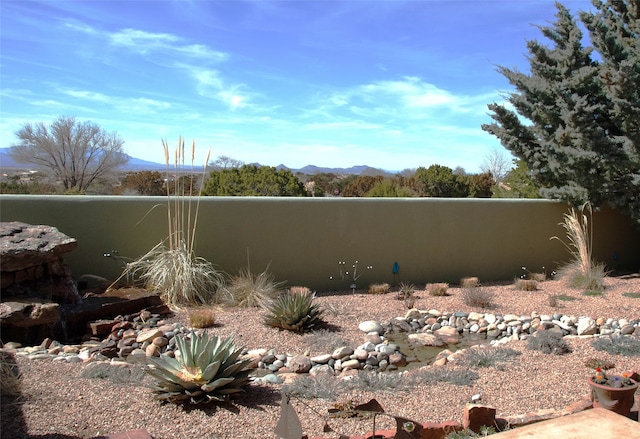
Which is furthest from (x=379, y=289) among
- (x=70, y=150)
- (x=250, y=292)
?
(x=70, y=150)

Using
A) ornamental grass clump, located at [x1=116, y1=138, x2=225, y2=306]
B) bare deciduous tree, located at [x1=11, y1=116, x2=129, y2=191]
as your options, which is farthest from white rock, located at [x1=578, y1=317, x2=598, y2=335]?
bare deciduous tree, located at [x1=11, y1=116, x2=129, y2=191]

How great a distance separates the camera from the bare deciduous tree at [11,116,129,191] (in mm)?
18969

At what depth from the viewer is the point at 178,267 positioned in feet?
24.1

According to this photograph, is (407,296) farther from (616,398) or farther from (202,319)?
(616,398)

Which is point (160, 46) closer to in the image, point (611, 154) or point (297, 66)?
point (297, 66)

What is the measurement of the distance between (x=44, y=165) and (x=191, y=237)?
13.9 meters

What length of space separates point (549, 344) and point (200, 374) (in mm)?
3489

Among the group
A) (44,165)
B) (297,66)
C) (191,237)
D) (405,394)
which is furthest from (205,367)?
(44,165)

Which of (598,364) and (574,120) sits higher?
(574,120)

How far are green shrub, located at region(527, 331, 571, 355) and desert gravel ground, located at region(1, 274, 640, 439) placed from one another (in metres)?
0.08

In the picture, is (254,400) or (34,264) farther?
(34,264)

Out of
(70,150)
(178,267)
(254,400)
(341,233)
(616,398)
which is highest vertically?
(70,150)

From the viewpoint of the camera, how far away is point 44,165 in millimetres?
19578

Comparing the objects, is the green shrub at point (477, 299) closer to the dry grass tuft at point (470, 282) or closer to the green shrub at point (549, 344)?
the dry grass tuft at point (470, 282)
